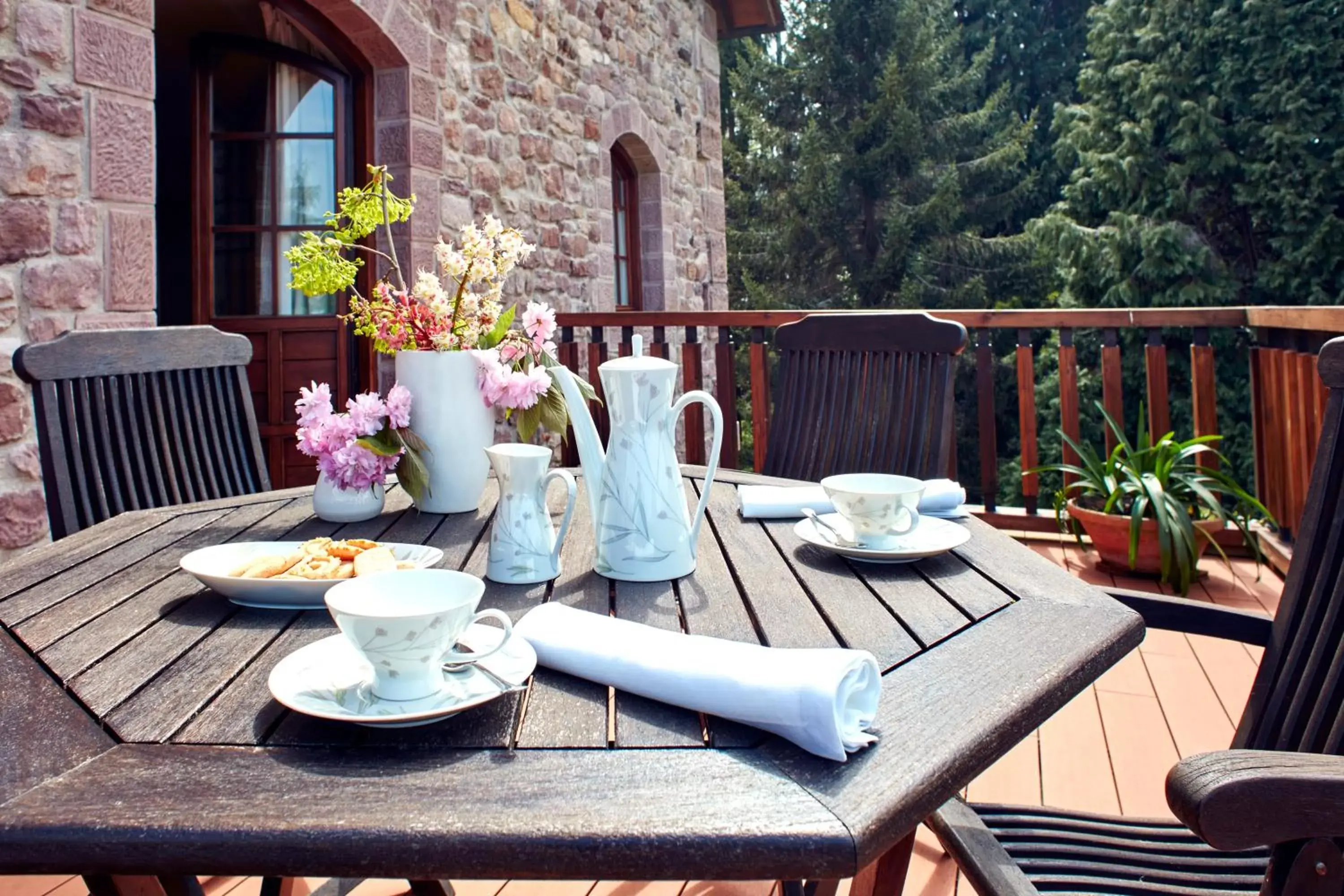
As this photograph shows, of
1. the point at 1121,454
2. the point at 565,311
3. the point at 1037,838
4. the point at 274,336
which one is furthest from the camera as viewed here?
the point at 565,311

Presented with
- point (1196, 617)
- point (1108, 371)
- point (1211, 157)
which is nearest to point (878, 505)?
point (1196, 617)

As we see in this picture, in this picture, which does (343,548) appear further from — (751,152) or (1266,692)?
(751,152)

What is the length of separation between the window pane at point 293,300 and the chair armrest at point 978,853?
11.4 feet

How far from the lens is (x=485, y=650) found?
81 centimetres

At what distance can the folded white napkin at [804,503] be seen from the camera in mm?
1407

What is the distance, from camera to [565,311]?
524 cm

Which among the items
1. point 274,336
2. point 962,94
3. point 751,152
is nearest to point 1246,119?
point 962,94

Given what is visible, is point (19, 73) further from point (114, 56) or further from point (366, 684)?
point (366, 684)

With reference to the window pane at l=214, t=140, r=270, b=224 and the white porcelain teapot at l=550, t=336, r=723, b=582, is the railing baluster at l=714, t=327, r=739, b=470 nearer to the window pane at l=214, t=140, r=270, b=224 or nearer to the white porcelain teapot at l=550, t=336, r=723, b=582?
the window pane at l=214, t=140, r=270, b=224

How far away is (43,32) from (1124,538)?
3.40 metres

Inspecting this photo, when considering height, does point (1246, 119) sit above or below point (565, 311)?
above

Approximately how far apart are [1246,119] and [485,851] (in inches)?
502

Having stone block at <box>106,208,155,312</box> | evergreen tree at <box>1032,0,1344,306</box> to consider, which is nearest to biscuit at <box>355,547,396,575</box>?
stone block at <box>106,208,155,312</box>

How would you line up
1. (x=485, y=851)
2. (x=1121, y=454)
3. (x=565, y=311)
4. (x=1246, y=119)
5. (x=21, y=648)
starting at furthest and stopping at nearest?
(x=1246, y=119) → (x=565, y=311) → (x=1121, y=454) → (x=21, y=648) → (x=485, y=851)
